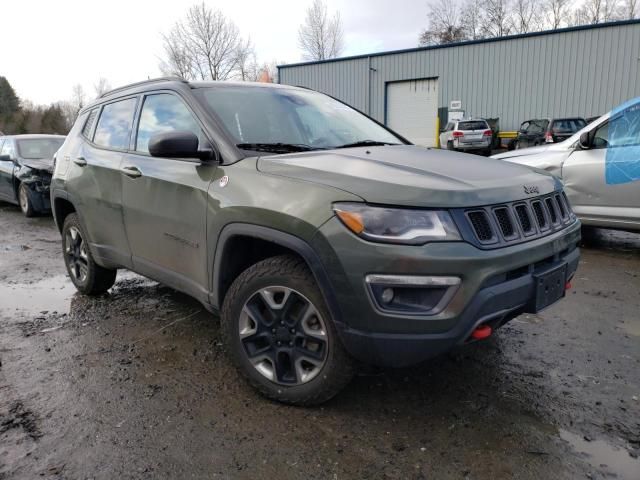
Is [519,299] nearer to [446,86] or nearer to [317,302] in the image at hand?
[317,302]

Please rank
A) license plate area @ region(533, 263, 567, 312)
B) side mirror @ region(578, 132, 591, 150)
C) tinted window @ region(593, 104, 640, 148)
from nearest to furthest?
license plate area @ region(533, 263, 567, 312), tinted window @ region(593, 104, 640, 148), side mirror @ region(578, 132, 591, 150)

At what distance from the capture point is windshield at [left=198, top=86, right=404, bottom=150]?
2.96m

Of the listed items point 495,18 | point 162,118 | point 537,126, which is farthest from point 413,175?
point 495,18

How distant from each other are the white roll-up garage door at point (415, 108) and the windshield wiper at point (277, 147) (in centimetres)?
2229

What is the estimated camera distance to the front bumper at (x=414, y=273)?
2.04m

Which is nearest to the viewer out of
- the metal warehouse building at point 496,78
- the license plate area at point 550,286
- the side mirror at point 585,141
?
the license plate area at point 550,286

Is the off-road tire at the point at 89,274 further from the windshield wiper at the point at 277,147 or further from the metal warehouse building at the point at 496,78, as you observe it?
the metal warehouse building at the point at 496,78

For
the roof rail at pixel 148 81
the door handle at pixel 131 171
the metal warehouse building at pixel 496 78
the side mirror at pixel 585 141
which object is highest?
the metal warehouse building at pixel 496 78

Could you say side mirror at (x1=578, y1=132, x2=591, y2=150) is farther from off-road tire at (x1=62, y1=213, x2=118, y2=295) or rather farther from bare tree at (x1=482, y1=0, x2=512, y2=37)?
bare tree at (x1=482, y1=0, x2=512, y2=37)

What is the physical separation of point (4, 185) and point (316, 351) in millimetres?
10390

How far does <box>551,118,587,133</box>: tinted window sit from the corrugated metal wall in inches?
220

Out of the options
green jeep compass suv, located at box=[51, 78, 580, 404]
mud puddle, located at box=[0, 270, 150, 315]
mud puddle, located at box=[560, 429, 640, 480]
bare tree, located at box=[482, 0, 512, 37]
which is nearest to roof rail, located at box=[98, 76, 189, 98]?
green jeep compass suv, located at box=[51, 78, 580, 404]

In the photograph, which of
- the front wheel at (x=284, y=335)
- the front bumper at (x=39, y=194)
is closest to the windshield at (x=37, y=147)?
the front bumper at (x=39, y=194)

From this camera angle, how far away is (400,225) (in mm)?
2092
